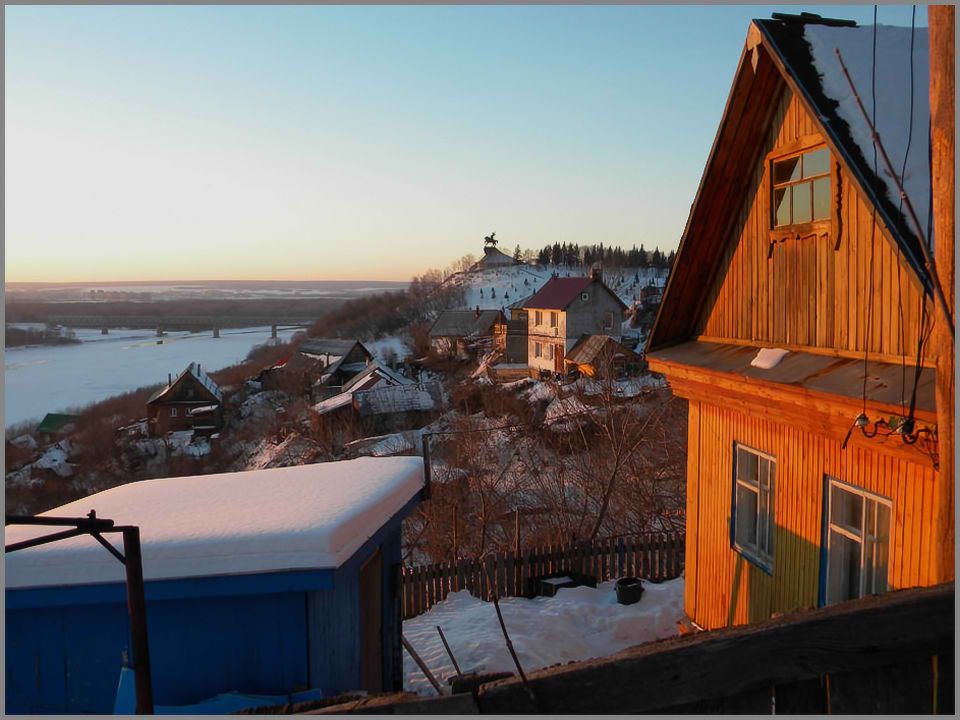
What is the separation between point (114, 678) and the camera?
4.39 metres

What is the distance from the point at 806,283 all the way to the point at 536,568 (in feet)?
29.2

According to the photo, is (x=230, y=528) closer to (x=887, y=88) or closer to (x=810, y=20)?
(x=887, y=88)

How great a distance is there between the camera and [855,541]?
223 inches

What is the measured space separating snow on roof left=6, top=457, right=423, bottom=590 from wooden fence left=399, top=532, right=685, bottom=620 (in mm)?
6981

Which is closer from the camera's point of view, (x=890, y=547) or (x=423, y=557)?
(x=890, y=547)

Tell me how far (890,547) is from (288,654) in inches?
179

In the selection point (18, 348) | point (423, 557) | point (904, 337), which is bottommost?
point (423, 557)

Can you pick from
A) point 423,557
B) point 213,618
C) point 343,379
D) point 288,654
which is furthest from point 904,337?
point 343,379

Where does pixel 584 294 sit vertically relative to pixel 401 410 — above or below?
above

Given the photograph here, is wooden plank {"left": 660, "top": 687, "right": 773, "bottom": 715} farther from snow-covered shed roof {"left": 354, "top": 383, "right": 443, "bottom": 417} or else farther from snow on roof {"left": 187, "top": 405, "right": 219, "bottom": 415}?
snow on roof {"left": 187, "top": 405, "right": 219, "bottom": 415}

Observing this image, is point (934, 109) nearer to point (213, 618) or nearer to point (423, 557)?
point (213, 618)

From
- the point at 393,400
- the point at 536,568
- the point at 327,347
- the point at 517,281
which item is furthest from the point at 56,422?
the point at 517,281

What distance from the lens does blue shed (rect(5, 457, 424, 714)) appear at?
4.23 meters

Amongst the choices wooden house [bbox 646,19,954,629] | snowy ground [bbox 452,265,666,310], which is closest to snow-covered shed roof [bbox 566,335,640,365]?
wooden house [bbox 646,19,954,629]
